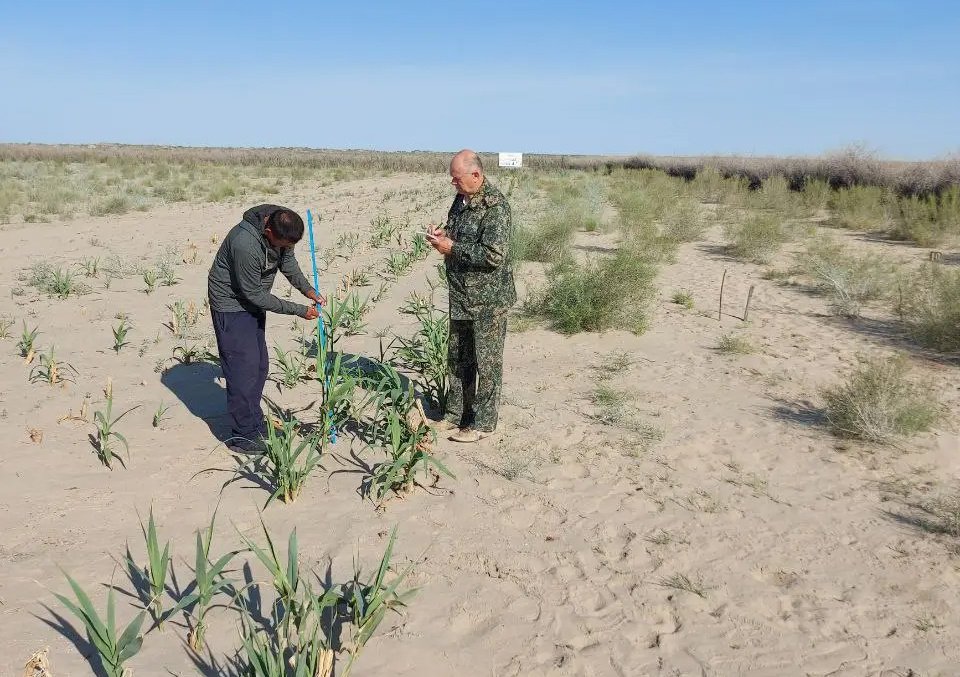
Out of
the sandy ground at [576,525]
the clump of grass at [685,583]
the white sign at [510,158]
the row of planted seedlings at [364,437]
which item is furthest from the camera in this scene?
the white sign at [510,158]

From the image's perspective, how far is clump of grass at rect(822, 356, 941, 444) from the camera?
396 cm

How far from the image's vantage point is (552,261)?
969 centimetres

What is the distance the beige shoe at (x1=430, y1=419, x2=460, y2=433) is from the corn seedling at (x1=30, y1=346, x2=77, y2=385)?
2944 mm

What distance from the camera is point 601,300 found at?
6480 mm

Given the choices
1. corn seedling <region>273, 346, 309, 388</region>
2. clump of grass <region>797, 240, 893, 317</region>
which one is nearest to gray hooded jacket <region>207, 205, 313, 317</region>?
corn seedling <region>273, 346, 309, 388</region>

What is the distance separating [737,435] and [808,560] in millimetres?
1370

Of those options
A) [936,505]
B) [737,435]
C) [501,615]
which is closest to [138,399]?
[501,615]

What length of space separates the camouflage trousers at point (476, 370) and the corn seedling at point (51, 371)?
9.97 ft

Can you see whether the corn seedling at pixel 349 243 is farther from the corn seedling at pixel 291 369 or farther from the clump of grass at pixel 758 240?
the clump of grass at pixel 758 240

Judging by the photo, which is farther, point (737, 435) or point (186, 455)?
point (737, 435)

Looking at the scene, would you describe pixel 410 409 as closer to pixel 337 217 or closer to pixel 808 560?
pixel 808 560

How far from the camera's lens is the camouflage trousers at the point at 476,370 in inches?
144

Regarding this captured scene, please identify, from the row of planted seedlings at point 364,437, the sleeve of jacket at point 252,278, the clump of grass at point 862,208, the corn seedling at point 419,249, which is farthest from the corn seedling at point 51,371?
the clump of grass at point 862,208

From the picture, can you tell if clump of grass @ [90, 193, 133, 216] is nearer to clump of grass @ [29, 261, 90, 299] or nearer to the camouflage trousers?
clump of grass @ [29, 261, 90, 299]
